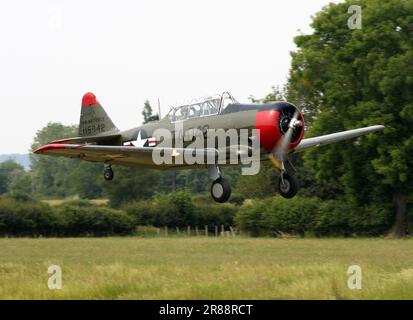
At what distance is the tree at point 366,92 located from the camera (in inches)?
1683

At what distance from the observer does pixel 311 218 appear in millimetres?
51594

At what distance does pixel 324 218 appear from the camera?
5034cm

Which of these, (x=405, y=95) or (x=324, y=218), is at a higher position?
(x=405, y=95)

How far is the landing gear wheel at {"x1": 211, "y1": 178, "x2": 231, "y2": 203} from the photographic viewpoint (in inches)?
824

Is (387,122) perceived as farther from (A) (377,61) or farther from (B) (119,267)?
(B) (119,267)

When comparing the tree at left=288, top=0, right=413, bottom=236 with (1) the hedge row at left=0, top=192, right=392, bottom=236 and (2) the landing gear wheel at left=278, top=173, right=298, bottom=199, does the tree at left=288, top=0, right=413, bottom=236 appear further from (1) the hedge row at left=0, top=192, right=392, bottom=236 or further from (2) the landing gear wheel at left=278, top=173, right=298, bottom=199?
(2) the landing gear wheel at left=278, top=173, right=298, bottom=199

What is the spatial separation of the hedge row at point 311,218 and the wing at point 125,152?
90.6 feet

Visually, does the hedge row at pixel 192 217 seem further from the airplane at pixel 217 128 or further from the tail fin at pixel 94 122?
the airplane at pixel 217 128

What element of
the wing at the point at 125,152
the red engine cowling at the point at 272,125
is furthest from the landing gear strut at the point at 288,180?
the wing at the point at 125,152

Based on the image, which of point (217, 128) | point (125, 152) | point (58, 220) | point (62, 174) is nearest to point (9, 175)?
point (62, 174)

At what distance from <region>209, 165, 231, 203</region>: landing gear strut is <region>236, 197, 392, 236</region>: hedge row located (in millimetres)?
27965

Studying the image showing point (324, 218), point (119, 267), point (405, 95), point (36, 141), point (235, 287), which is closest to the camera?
point (235, 287)

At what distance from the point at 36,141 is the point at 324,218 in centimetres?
8408
